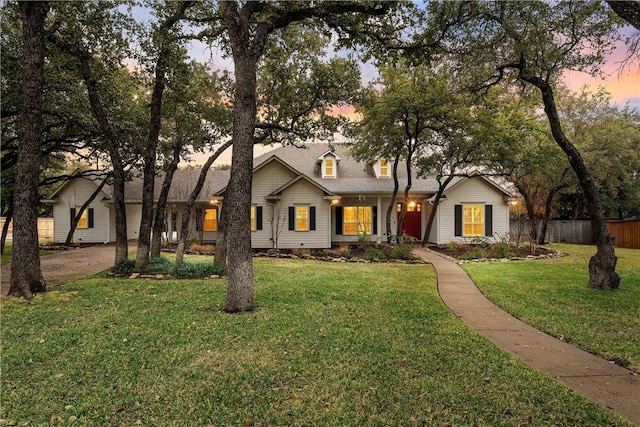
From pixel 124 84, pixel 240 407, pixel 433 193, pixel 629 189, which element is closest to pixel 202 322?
pixel 240 407

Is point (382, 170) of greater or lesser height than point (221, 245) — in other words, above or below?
above

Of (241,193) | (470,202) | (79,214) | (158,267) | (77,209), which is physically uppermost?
(470,202)

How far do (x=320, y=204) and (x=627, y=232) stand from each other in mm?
17843

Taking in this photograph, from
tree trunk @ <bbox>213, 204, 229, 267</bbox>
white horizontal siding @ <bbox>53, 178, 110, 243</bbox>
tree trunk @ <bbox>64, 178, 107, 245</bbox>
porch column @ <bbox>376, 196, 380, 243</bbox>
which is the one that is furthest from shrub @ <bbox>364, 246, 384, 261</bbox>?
white horizontal siding @ <bbox>53, 178, 110, 243</bbox>

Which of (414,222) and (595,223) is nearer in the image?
(595,223)

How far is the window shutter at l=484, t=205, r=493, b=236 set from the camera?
18344 mm

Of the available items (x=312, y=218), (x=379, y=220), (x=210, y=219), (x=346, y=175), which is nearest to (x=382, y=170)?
(x=346, y=175)

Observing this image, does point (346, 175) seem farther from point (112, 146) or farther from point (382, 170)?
point (112, 146)

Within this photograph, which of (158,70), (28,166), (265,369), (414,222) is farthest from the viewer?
(414,222)

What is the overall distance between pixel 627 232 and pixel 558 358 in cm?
2125

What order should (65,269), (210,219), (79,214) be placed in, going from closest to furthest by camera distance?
(65,269) < (79,214) < (210,219)

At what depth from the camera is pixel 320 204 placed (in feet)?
57.1

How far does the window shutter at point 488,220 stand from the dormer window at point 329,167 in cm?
856

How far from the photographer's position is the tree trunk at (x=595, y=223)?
26.6 feet
